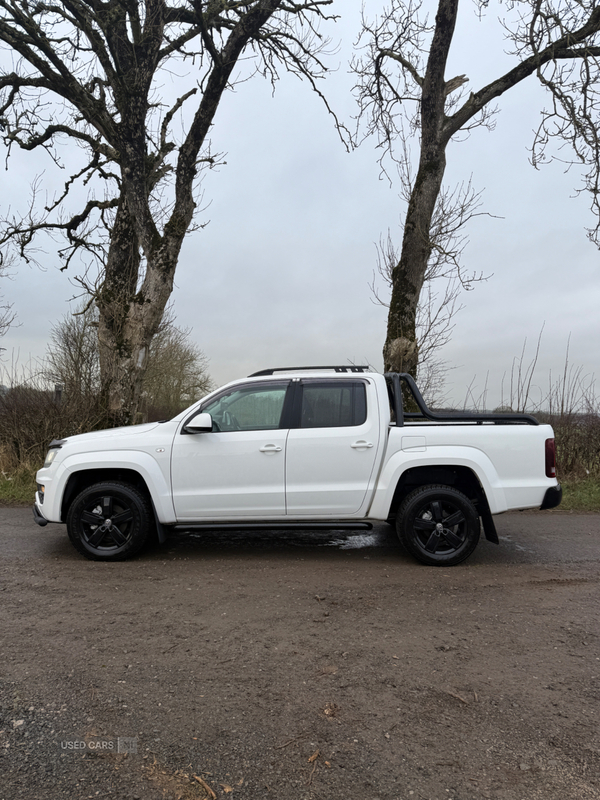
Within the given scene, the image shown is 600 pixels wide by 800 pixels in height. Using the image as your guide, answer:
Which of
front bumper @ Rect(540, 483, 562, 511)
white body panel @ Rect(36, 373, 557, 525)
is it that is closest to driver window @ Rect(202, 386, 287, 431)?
white body panel @ Rect(36, 373, 557, 525)

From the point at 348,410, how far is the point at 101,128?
9.68m

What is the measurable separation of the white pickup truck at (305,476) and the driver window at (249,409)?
0.01 metres

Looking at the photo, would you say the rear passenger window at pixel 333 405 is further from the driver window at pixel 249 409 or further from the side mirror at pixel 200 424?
the side mirror at pixel 200 424

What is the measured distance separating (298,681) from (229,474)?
279cm

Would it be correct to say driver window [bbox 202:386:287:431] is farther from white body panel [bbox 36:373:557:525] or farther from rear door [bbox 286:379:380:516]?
rear door [bbox 286:379:380:516]

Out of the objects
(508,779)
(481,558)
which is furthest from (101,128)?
(508,779)

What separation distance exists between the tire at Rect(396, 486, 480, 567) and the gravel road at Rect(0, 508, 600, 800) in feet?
0.63

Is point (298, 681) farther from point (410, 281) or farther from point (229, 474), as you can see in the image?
point (410, 281)

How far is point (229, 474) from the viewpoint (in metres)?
5.88

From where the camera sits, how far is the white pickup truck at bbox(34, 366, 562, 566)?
19.1ft

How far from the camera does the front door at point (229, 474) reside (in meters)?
5.87

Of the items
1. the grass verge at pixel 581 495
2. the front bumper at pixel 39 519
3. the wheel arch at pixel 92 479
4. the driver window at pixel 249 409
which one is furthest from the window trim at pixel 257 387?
the grass verge at pixel 581 495

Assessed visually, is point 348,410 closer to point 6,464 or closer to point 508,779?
point 508,779

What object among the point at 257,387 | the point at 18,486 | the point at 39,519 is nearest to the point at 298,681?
the point at 257,387
